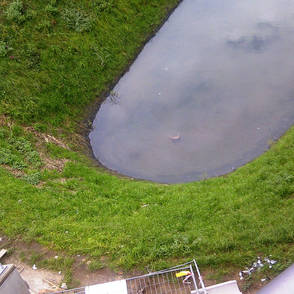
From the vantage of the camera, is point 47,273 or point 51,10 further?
point 51,10

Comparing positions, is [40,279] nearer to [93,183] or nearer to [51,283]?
[51,283]

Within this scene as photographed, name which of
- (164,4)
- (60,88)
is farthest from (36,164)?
(164,4)

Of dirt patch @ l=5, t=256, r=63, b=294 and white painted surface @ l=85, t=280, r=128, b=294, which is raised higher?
dirt patch @ l=5, t=256, r=63, b=294

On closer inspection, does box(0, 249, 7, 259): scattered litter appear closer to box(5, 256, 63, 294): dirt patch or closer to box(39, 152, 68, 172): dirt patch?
box(5, 256, 63, 294): dirt patch

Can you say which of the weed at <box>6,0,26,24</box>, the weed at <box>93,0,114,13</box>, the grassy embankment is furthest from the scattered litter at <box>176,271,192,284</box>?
the weed at <box>93,0,114,13</box>

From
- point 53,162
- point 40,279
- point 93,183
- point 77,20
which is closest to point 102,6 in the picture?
point 77,20

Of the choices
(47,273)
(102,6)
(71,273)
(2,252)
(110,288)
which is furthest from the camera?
(102,6)
